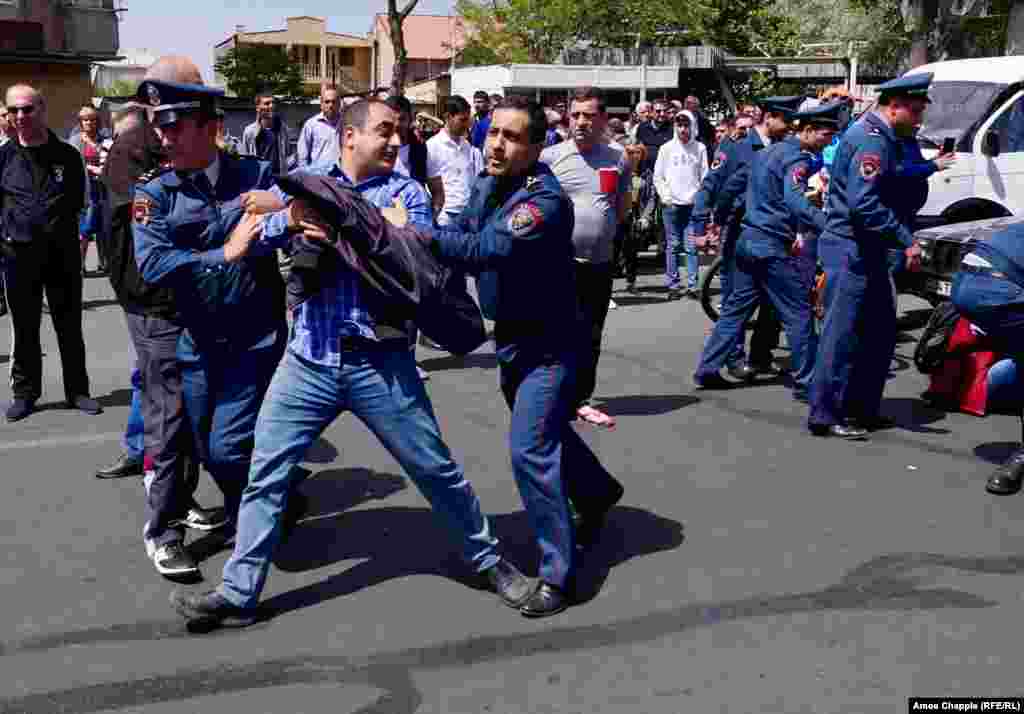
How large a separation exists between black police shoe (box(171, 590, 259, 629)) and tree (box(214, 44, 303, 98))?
206ft

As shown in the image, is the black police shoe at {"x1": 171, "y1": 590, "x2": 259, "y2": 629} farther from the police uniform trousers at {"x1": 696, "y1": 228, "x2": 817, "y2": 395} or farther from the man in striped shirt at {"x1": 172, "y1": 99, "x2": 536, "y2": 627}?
the police uniform trousers at {"x1": 696, "y1": 228, "x2": 817, "y2": 395}

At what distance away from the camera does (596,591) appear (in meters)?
4.75

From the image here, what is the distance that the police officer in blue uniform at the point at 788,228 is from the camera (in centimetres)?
759

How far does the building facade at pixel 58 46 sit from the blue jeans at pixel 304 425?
→ 32756mm

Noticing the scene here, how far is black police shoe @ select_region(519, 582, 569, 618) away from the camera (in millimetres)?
4469

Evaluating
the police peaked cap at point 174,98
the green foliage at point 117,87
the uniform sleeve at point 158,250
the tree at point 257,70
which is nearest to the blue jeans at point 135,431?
the uniform sleeve at point 158,250

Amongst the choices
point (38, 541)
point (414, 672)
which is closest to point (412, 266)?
point (414, 672)

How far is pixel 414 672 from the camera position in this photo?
407 centimetres

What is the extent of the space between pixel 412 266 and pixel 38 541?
2.38m

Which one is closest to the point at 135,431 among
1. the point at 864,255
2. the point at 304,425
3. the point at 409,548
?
the point at 409,548

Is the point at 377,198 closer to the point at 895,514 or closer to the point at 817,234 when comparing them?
the point at 895,514

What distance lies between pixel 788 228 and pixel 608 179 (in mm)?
1404

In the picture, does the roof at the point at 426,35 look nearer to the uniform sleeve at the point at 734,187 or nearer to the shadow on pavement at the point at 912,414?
the uniform sleeve at the point at 734,187

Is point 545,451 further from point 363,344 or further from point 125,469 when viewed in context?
point 125,469
